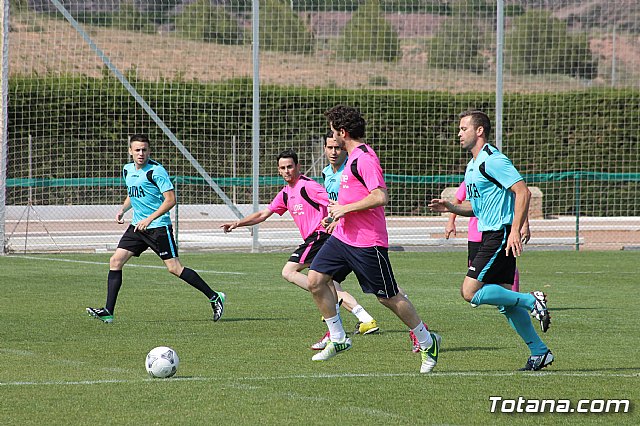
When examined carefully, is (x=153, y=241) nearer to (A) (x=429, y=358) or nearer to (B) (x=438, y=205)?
(B) (x=438, y=205)

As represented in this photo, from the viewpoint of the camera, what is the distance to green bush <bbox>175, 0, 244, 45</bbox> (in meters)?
25.1

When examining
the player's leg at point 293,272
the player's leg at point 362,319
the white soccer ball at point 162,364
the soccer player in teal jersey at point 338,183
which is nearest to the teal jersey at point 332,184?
the soccer player in teal jersey at point 338,183

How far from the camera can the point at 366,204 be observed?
799 centimetres

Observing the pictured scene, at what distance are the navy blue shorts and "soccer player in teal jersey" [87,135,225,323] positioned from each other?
3373 millimetres

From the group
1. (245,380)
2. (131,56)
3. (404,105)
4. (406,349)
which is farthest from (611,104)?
(245,380)

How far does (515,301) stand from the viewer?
8.13 m

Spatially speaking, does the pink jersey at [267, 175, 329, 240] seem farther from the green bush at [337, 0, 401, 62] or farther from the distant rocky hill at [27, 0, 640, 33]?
the green bush at [337, 0, 401, 62]

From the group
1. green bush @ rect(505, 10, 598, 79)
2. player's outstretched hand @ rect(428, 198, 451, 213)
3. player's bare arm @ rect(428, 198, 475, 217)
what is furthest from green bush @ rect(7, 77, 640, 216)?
player's outstretched hand @ rect(428, 198, 451, 213)

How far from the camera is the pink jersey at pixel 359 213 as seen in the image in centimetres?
819

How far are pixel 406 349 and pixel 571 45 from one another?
21.0 m

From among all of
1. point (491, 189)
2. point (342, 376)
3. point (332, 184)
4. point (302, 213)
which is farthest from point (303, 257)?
point (342, 376)

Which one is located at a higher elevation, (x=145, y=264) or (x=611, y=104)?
(x=611, y=104)

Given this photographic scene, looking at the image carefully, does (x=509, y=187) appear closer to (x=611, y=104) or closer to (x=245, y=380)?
(x=245, y=380)

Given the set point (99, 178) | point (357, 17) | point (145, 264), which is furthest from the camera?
point (357, 17)
